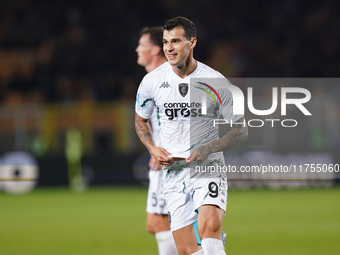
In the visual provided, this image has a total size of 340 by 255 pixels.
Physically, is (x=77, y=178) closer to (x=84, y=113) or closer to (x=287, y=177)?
(x=84, y=113)

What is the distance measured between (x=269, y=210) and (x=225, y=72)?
708 centimetres

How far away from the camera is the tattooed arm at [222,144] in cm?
443

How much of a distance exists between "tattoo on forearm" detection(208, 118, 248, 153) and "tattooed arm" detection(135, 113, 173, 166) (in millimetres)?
366

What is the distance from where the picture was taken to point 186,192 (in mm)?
4648

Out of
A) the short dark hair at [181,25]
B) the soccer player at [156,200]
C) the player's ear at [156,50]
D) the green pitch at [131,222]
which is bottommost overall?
the green pitch at [131,222]

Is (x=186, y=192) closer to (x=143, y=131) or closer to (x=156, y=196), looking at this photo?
(x=143, y=131)

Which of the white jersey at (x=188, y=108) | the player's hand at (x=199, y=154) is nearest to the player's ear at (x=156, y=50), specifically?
the white jersey at (x=188, y=108)

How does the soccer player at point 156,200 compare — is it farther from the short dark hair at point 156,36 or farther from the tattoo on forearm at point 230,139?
the tattoo on forearm at point 230,139

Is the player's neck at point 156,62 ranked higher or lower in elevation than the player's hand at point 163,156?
higher

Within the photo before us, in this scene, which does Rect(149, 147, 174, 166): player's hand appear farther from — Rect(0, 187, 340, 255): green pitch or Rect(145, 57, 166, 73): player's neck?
Rect(0, 187, 340, 255): green pitch

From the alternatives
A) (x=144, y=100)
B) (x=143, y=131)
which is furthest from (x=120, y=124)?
(x=144, y=100)

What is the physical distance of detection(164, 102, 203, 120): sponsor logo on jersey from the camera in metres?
4.66

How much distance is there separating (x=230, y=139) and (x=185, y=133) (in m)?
0.38

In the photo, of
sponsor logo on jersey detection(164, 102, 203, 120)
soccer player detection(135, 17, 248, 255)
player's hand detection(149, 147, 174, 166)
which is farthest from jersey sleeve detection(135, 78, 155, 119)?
player's hand detection(149, 147, 174, 166)
